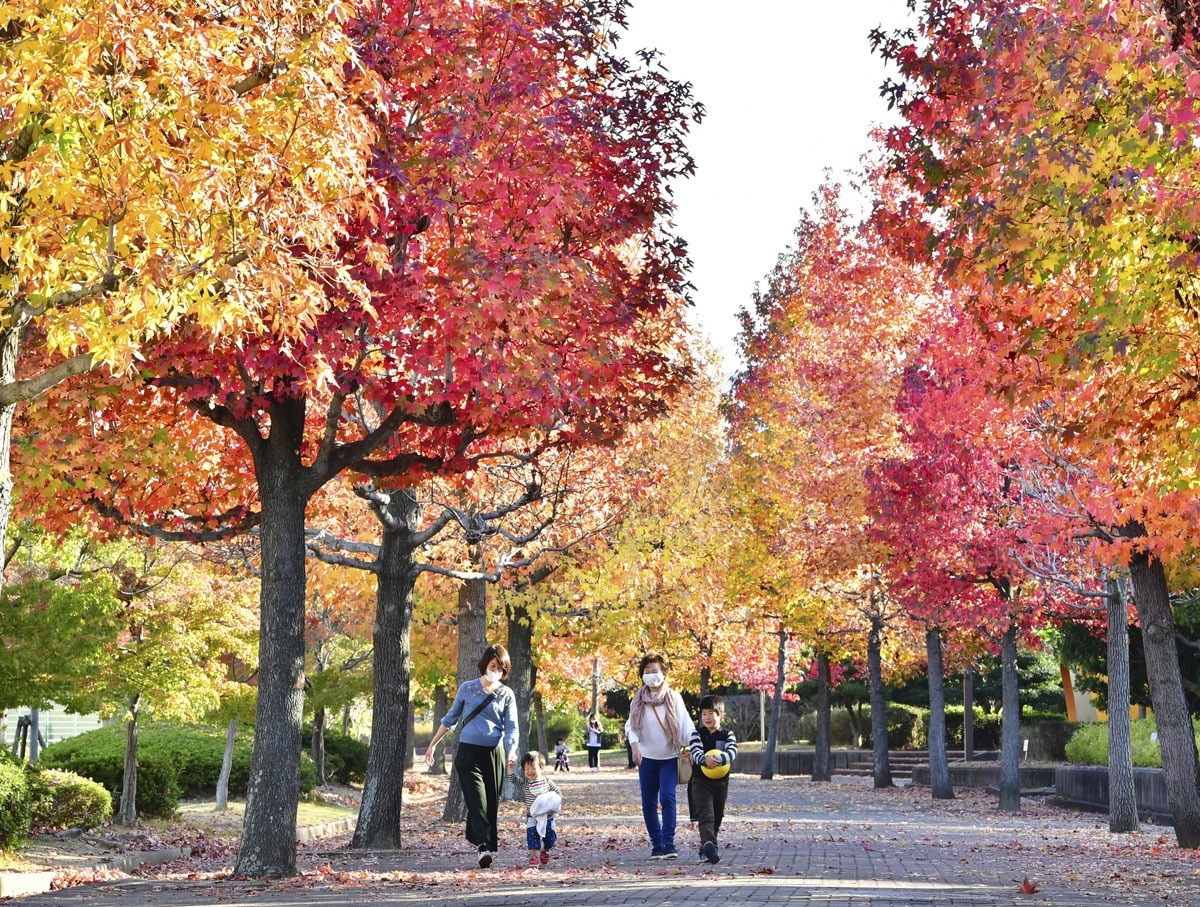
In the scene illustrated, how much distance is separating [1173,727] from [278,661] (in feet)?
34.6

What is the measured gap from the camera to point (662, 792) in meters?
13.2

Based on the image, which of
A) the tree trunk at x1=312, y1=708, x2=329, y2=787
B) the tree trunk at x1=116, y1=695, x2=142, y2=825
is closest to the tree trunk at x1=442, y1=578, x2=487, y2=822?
the tree trunk at x1=116, y1=695, x2=142, y2=825

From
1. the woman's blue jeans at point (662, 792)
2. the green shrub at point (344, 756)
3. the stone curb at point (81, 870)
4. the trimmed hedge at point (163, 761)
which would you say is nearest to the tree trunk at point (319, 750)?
the trimmed hedge at point (163, 761)

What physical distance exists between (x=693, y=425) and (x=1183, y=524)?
1842 centimetres

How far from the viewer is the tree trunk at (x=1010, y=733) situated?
25.5 metres

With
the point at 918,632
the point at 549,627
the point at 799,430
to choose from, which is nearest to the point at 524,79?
the point at 549,627

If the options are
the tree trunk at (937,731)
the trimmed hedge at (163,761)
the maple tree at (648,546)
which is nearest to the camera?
the trimmed hedge at (163,761)

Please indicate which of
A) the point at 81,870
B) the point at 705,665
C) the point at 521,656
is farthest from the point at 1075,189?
the point at 705,665

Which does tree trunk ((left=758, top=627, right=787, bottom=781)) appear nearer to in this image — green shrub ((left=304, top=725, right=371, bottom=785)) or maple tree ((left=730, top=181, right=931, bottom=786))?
maple tree ((left=730, top=181, right=931, bottom=786))

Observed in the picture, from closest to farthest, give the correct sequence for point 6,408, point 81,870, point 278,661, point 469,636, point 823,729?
point 6,408
point 278,661
point 81,870
point 469,636
point 823,729

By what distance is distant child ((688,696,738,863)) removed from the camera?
12.8 meters

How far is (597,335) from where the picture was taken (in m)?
12.3

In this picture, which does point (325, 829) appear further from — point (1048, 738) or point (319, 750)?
point (1048, 738)

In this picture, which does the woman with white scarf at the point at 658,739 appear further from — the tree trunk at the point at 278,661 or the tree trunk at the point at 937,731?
the tree trunk at the point at 937,731
